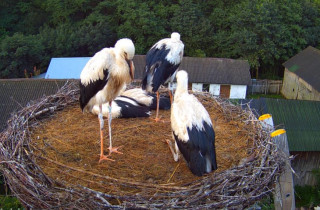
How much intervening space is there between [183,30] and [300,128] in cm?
1151

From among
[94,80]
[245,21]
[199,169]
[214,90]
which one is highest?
[245,21]

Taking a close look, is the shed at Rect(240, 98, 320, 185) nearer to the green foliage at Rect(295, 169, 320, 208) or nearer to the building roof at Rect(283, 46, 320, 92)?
the green foliage at Rect(295, 169, 320, 208)

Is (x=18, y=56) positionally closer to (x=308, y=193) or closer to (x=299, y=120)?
(x=299, y=120)

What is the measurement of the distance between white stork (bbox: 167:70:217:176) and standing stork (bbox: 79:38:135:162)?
73cm

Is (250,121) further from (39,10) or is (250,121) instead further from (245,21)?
(39,10)

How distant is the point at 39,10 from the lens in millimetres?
23422

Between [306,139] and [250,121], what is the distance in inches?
181

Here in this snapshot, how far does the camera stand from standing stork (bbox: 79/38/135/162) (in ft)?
12.7

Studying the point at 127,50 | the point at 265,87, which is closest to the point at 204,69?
the point at 265,87

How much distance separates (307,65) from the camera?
54.5 ft

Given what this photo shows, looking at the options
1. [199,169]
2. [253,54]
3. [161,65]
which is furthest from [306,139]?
[253,54]

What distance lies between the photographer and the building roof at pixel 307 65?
15.5m

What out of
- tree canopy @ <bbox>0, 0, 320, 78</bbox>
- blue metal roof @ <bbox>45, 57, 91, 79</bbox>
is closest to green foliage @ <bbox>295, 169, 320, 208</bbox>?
tree canopy @ <bbox>0, 0, 320, 78</bbox>

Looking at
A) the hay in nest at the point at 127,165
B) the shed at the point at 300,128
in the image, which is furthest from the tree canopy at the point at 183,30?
the hay in nest at the point at 127,165
